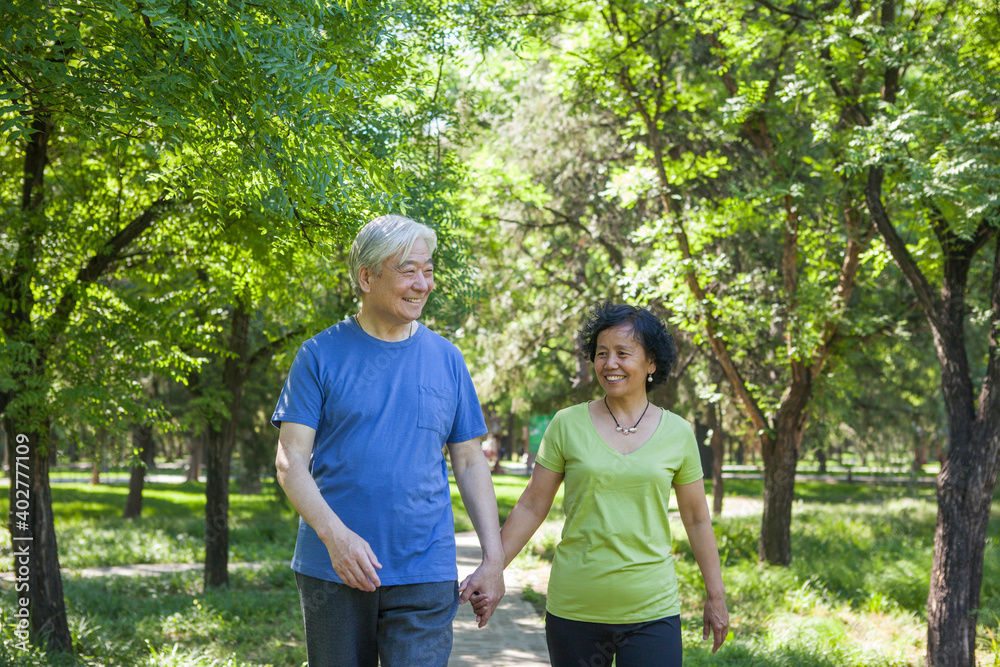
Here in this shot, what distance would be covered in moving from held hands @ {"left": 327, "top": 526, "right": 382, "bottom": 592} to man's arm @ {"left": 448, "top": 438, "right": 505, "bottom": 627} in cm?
47

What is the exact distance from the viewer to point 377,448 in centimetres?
262

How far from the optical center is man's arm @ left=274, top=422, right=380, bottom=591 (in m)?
2.42

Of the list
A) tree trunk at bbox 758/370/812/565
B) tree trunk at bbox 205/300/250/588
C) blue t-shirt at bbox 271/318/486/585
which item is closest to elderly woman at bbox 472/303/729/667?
blue t-shirt at bbox 271/318/486/585

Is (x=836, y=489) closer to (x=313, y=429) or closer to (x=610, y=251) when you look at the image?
(x=610, y=251)

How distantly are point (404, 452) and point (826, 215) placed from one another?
9.12 m

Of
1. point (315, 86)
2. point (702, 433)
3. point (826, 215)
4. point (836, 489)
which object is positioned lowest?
point (836, 489)

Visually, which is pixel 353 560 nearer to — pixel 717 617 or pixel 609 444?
pixel 609 444

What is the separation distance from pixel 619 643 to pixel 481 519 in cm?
68

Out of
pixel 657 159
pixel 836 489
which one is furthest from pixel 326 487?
pixel 836 489

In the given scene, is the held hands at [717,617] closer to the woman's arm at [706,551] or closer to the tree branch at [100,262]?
the woman's arm at [706,551]

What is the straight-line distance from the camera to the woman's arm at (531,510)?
10.6 ft

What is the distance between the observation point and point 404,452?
2648 millimetres

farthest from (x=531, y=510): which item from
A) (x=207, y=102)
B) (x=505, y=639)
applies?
(x=505, y=639)

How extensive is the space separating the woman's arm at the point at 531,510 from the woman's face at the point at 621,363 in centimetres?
40
